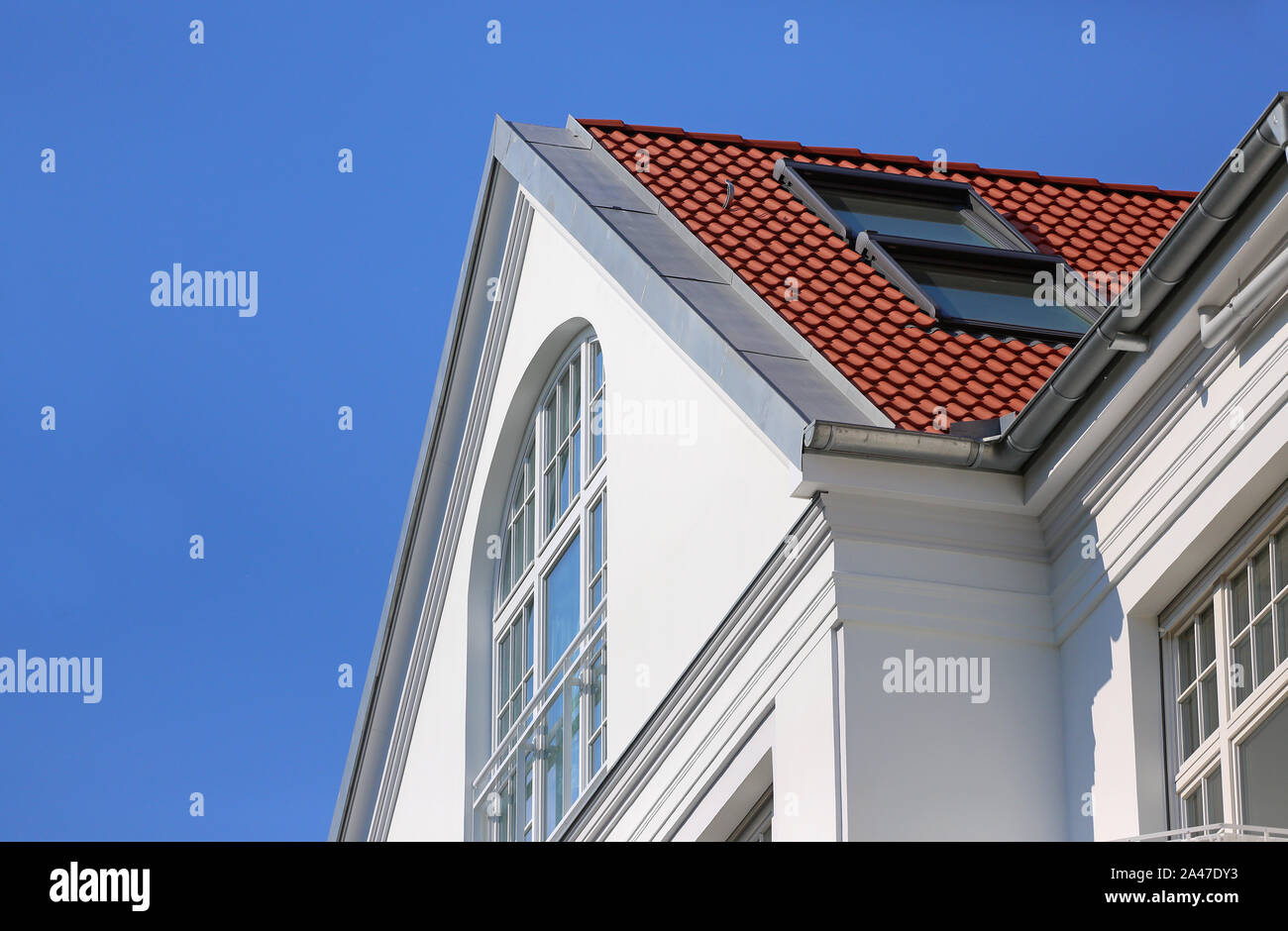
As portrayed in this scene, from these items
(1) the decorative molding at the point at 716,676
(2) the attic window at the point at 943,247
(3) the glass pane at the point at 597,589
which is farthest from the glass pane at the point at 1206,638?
(3) the glass pane at the point at 597,589

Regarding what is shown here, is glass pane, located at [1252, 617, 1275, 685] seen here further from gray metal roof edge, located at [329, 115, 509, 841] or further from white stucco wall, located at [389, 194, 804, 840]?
gray metal roof edge, located at [329, 115, 509, 841]

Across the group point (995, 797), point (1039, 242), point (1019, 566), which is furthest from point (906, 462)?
point (1039, 242)

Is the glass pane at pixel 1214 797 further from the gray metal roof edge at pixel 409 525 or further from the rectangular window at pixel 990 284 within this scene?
the gray metal roof edge at pixel 409 525

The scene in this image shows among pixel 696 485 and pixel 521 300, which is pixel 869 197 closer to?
pixel 521 300

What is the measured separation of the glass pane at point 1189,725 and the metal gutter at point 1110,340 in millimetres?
1551

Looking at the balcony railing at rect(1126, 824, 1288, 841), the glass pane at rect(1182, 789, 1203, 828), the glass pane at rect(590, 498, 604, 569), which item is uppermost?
the glass pane at rect(590, 498, 604, 569)

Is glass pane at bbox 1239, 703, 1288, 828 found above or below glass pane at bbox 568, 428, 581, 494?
below

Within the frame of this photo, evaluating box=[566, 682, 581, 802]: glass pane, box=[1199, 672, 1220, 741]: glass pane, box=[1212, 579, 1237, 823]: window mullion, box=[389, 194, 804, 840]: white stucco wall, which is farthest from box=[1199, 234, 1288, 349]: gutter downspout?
box=[566, 682, 581, 802]: glass pane

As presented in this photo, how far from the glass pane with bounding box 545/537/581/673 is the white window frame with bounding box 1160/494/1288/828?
17.9 feet

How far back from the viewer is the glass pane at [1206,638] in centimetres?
1019

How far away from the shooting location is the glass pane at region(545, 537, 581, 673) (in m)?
15.1

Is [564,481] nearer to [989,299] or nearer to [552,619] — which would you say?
[552,619]

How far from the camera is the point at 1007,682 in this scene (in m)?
11.0
